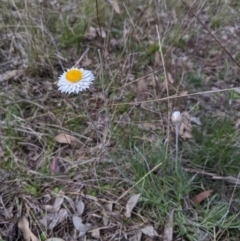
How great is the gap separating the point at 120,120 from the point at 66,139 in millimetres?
248

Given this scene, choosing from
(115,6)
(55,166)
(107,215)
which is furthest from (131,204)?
(115,6)

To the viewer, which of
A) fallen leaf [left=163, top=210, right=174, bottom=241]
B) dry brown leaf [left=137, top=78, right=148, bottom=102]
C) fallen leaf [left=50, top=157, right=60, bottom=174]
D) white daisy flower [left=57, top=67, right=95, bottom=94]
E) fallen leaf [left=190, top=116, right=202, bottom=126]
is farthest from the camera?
dry brown leaf [left=137, top=78, right=148, bottom=102]

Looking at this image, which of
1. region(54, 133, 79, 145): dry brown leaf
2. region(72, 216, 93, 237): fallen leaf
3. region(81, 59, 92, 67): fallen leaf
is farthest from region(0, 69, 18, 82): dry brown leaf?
region(72, 216, 93, 237): fallen leaf

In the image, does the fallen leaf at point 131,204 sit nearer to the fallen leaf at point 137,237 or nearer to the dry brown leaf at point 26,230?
the fallen leaf at point 137,237

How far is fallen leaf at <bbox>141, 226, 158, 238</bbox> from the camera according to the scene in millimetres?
1555

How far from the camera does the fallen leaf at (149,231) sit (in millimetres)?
1555

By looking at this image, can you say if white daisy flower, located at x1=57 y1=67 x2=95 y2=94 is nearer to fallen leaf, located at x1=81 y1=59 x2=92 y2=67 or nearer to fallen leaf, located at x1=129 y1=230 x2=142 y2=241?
fallen leaf, located at x1=129 y1=230 x2=142 y2=241

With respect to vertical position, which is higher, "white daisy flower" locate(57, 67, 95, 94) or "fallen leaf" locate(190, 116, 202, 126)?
"white daisy flower" locate(57, 67, 95, 94)

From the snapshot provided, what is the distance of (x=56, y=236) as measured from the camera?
157cm

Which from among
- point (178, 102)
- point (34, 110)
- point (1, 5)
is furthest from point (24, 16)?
point (178, 102)

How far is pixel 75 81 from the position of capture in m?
1.39

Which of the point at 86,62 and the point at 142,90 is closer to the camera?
the point at 142,90

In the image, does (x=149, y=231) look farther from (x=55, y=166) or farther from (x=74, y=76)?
(x=74, y=76)

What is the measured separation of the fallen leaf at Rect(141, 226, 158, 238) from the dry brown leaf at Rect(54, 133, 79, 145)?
495 mm
